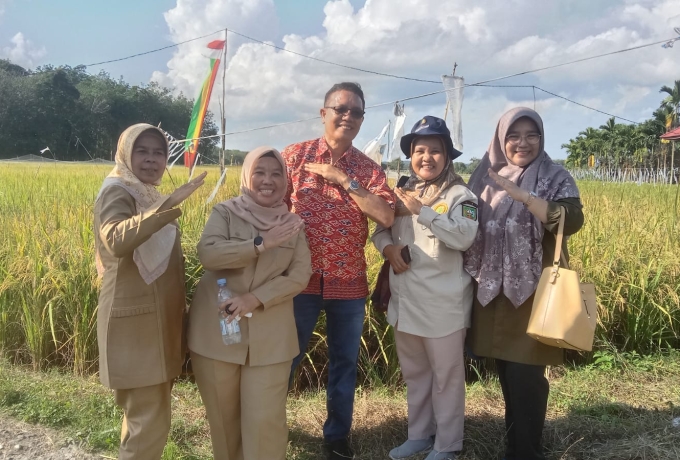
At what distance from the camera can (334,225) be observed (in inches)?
99.3

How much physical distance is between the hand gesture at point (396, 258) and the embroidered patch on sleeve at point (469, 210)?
0.36 m

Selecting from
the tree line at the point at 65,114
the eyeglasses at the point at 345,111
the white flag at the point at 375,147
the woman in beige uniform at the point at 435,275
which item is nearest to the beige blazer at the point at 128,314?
the eyeglasses at the point at 345,111

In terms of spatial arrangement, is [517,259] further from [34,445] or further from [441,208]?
[34,445]

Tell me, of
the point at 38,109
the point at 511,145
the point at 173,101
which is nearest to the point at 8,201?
the point at 511,145


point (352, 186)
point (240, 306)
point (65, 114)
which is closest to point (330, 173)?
point (352, 186)

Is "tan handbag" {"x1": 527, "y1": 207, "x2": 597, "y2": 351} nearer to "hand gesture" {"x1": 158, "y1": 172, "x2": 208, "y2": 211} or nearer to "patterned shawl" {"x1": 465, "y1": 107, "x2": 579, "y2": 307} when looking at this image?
"patterned shawl" {"x1": 465, "y1": 107, "x2": 579, "y2": 307}

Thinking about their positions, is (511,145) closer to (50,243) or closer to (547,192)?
(547,192)

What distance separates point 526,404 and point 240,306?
1421 millimetres

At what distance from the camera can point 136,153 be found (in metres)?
2.13

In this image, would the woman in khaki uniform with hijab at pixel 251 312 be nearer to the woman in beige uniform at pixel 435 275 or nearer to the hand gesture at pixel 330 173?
the hand gesture at pixel 330 173

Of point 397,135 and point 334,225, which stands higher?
point 397,135

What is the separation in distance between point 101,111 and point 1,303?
2637 centimetres

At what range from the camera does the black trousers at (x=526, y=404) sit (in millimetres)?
2344

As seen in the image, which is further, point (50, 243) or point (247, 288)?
point (50, 243)
